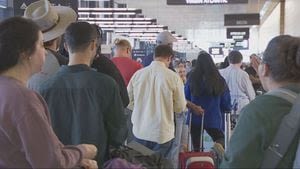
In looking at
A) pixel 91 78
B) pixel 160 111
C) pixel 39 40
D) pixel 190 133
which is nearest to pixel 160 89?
pixel 160 111

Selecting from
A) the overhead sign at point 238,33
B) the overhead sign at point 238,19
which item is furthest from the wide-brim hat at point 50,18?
the overhead sign at point 238,33

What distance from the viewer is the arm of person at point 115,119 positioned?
107 inches

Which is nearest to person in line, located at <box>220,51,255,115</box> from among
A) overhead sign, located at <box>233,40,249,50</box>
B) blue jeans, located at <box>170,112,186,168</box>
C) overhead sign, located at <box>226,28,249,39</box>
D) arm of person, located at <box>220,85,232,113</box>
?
arm of person, located at <box>220,85,232,113</box>

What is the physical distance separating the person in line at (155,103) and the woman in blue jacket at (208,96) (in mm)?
766

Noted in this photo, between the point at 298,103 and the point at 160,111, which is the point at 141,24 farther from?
the point at 298,103

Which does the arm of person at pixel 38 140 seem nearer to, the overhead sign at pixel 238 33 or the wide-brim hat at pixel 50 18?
the wide-brim hat at pixel 50 18

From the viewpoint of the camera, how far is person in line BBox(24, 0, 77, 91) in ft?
10.1

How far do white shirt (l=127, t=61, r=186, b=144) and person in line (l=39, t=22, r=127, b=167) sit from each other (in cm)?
198

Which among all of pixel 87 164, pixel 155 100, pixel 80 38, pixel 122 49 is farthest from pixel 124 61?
pixel 87 164

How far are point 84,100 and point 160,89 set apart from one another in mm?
2090

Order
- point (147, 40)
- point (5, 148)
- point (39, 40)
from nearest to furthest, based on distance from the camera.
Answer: point (5, 148) < point (39, 40) < point (147, 40)

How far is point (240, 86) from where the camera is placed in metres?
6.76

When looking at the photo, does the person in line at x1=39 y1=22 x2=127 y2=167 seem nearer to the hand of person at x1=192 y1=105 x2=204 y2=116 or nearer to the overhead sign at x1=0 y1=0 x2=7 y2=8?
the overhead sign at x1=0 y1=0 x2=7 y2=8

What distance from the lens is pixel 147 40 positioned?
38.8 metres
